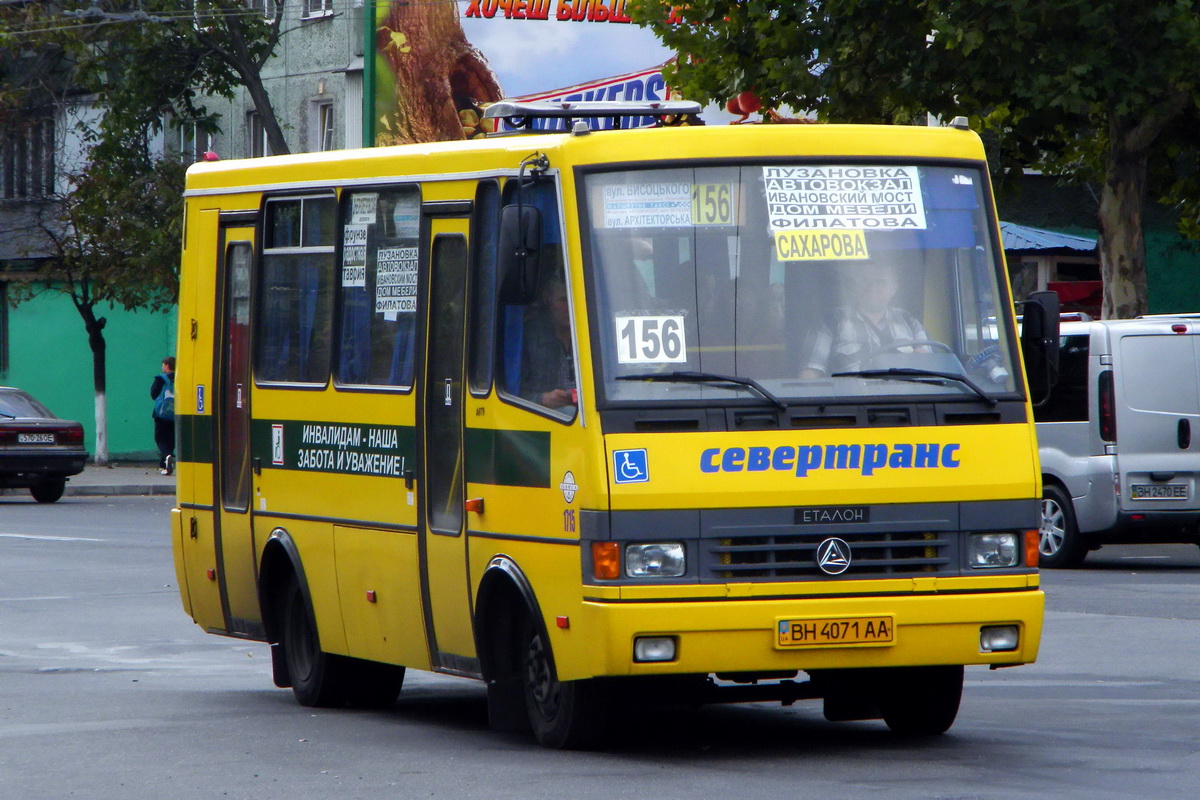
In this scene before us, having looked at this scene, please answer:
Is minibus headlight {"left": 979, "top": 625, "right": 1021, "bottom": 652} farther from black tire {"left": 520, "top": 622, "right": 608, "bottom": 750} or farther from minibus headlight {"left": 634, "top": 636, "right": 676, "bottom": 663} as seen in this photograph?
black tire {"left": 520, "top": 622, "right": 608, "bottom": 750}

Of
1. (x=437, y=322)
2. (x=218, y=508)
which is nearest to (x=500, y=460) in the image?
(x=437, y=322)

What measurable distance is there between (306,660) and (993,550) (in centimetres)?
404

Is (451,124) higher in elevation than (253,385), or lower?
higher

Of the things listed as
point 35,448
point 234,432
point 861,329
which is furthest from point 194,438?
point 35,448

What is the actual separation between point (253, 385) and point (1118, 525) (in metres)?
9.52

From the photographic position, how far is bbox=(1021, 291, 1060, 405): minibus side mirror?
8906mm

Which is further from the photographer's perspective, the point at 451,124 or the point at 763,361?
the point at 451,124

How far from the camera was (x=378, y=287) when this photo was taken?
33.3 ft

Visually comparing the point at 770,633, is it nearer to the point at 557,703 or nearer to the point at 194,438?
the point at 557,703

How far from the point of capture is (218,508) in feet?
38.2

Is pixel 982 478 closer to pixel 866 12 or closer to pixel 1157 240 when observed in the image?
pixel 866 12

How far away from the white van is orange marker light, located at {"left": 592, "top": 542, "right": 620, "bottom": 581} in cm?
1118

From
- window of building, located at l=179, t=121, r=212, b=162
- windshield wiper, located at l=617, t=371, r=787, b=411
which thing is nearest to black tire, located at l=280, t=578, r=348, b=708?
windshield wiper, located at l=617, t=371, r=787, b=411

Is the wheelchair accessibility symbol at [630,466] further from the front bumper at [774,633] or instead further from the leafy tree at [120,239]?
the leafy tree at [120,239]
